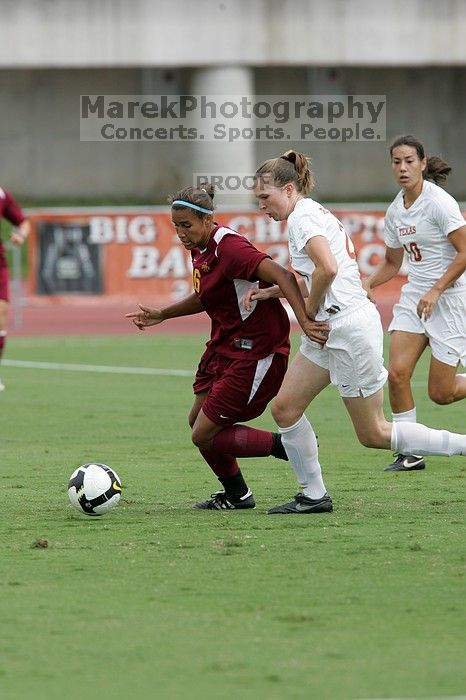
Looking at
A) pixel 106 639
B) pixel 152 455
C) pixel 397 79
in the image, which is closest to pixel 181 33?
pixel 397 79

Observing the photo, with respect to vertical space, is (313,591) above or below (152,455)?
above

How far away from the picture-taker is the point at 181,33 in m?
33.9

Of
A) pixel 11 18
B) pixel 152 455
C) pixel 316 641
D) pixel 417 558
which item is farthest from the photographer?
pixel 11 18

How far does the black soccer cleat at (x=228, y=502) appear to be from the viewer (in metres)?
7.81

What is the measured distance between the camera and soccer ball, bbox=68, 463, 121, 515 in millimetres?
7426

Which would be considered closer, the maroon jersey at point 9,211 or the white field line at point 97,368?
the maroon jersey at point 9,211

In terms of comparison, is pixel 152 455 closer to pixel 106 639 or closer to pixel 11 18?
pixel 106 639

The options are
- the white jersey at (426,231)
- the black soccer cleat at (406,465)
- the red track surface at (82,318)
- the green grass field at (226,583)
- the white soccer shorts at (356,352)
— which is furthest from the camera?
the red track surface at (82,318)

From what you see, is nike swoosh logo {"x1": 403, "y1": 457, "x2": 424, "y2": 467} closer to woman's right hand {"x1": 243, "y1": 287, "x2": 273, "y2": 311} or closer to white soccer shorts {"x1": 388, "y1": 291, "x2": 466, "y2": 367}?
white soccer shorts {"x1": 388, "y1": 291, "x2": 466, "y2": 367}

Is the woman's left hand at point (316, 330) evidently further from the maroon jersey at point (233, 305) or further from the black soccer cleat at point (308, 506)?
the black soccer cleat at point (308, 506)

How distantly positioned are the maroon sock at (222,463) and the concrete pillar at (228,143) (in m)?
26.5

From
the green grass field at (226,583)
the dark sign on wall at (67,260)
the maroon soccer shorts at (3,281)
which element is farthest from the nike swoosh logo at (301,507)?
the dark sign on wall at (67,260)

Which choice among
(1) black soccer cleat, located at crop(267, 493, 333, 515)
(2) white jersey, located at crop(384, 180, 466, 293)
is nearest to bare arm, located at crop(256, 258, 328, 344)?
(1) black soccer cleat, located at crop(267, 493, 333, 515)

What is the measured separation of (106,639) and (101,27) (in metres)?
30.3
